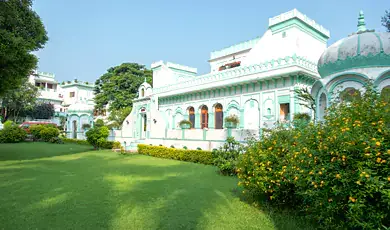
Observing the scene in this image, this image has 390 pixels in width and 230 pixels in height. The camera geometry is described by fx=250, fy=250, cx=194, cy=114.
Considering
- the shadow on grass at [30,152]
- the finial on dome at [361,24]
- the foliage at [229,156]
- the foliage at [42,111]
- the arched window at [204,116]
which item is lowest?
the shadow on grass at [30,152]

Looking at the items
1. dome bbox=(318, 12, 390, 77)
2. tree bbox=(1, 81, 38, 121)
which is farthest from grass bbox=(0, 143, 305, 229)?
tree bbox=(1, 81, 38, 121)

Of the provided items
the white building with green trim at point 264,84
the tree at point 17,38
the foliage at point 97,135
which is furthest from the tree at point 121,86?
the tree at point 17,38

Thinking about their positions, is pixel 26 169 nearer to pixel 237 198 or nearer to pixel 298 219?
pixel 237 198

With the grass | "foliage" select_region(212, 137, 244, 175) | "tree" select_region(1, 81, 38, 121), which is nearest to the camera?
the grass

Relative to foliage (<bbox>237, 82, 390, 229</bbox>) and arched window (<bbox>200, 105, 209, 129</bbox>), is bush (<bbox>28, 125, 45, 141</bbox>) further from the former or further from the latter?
foliage (<bbox>237, 82, 390, 229</bbox>)

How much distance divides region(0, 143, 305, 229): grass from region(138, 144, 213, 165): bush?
272cm

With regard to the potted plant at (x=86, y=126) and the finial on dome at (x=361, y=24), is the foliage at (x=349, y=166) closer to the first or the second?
the finial on dome at (x=361, y=24)

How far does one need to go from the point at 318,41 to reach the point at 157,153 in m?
12.9

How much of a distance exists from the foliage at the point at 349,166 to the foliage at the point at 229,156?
A: 4.01 meters

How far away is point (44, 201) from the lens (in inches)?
207

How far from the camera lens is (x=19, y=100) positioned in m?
30.5

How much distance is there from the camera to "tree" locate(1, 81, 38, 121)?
Result: 2962cm

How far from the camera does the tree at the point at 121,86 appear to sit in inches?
1168

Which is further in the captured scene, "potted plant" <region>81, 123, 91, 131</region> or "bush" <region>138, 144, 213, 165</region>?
"potted plant" <region>81, 123, 91, 131</region>
